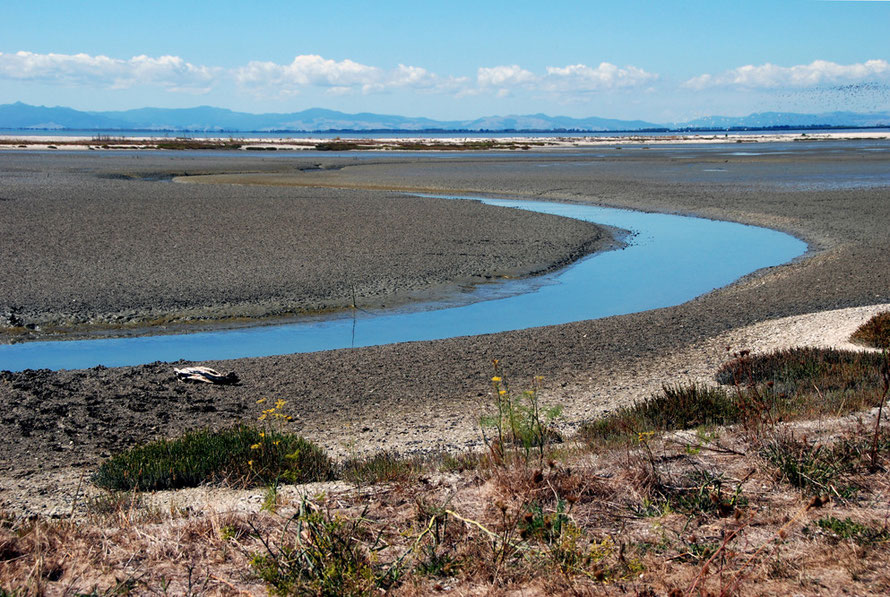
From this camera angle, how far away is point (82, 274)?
16.6 meters

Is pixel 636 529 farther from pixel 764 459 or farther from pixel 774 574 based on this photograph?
pixel 764 459

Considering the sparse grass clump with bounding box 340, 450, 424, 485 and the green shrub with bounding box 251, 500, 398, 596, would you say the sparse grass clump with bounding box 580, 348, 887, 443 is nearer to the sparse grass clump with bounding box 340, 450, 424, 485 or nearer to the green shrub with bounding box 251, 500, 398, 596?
the sparse grass clump with bounding box 340, 450, 424, 485

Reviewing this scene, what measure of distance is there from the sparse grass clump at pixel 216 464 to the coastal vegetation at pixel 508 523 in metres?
0.02

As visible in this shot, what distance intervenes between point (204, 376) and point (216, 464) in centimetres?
379

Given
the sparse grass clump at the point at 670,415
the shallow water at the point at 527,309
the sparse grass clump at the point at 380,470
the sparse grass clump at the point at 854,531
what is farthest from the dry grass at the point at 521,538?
the shallow water at the point at 527,309

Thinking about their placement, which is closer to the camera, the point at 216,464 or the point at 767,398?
the point at 216,464

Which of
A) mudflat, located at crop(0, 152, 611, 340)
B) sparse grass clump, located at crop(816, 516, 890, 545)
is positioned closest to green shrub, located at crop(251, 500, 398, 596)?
sparse grass clump, located at crop(816, 516, 890, 545)

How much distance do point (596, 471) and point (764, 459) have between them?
1216 mm

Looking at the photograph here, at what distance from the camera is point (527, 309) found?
615 inches

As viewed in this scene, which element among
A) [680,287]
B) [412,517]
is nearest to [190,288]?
[680,287]

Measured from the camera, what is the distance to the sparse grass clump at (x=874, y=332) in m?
10.4

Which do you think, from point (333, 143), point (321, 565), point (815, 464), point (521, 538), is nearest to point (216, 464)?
point (321, 565)

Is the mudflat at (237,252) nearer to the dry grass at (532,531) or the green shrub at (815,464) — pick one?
the dry grass at (532,531)

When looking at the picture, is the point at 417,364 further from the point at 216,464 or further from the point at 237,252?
the point at 237,252
